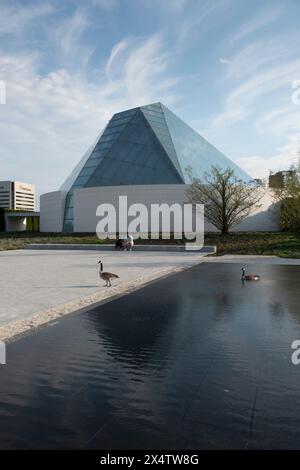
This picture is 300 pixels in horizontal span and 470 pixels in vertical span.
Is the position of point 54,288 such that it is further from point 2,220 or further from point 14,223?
point 14,223

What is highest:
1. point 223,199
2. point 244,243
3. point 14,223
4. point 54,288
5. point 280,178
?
point 280,178

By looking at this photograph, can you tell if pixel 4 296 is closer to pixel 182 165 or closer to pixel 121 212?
pixel 121 212

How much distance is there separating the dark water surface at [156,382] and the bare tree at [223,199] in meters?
28.4

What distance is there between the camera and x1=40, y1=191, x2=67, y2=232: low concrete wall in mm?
48625

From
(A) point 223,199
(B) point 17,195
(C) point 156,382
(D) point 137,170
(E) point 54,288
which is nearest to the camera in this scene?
(C) point 156,382

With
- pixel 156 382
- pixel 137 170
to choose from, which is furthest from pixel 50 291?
pixel 137 170

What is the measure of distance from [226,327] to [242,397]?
2.93 metres

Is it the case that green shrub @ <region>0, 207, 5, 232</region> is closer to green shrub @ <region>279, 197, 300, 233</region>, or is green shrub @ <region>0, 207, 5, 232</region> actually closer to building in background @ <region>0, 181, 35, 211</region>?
green shrub @ <region>279, 197, 300, 233</region>

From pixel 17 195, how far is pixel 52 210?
106 meters

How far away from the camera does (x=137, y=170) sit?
45.5 meters

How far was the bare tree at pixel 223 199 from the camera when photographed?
36278 millimetres

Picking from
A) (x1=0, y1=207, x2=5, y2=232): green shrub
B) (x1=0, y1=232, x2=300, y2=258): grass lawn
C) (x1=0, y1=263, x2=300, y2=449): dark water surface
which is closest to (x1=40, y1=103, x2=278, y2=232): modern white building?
(x1=0, y1=232, x2=300, y2=258): grass lawn

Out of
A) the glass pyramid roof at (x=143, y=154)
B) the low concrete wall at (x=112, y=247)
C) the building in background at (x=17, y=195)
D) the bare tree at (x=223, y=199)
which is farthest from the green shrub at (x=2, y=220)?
the building in background at (x=17, y=195)
